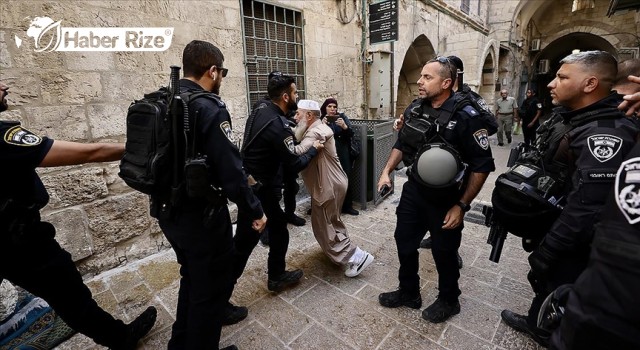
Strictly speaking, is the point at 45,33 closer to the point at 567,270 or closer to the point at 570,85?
the point at 570,85

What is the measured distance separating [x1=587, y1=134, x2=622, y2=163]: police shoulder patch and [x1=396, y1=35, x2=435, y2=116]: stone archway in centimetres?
818

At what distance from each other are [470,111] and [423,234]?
0.97 m

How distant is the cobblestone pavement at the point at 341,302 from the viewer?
7.38 feet

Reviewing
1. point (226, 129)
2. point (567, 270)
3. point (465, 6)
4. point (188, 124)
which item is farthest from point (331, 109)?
point (465, 6)

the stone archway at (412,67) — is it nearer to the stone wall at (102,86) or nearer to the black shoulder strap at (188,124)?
the stone wall at (102,86)

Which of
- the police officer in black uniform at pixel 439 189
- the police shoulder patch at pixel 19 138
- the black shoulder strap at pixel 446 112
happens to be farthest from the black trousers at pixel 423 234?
the police shoulder patch at pixel 19 138

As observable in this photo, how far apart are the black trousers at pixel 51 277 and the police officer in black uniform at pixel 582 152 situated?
8.87 feet

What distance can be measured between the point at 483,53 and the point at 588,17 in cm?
1067

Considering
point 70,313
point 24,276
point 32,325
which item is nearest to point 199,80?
point 24,276

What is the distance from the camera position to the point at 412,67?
32.1ft

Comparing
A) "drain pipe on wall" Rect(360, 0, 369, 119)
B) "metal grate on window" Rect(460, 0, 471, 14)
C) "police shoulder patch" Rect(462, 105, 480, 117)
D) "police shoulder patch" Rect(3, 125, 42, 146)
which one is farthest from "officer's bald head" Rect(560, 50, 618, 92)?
"metal grate on window" Rect(460, 0, 471, 14)

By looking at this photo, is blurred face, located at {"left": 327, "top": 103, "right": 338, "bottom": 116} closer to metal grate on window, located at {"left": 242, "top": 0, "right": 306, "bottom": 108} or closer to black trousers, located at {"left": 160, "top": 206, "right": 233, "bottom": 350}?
metal grate on window, located at {"left": 242, "top": 0, "right": 306, "bottom": 108}

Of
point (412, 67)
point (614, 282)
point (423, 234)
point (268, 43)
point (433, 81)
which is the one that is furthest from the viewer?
point (412, 67)

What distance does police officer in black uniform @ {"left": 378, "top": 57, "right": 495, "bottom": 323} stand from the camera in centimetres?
211
